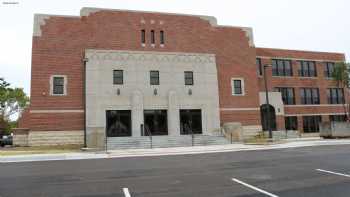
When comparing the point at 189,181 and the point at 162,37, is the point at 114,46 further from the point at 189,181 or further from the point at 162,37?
the point at 189,181

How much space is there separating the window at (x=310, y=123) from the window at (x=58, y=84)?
101 ft

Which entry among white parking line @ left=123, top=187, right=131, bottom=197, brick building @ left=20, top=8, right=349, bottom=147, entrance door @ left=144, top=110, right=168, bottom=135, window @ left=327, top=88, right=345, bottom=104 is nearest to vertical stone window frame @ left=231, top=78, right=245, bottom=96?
brick building @ left=20, top=8, right=349, bottom=147

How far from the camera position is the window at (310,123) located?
42.7 m

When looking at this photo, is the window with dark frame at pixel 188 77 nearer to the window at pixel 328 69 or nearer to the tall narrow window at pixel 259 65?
the tall narrow window at pixel 259 65

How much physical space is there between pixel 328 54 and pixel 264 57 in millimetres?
11307

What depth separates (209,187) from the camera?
927 cm

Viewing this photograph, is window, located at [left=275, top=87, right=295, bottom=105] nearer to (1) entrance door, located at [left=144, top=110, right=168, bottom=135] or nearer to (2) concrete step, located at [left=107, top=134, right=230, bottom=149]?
(2) concrete step, located at [left=107, top=134, right=230, bottom=149]

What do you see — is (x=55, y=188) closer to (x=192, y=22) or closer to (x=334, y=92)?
(x=192, y=22)

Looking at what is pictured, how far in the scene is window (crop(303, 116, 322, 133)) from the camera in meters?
42.7

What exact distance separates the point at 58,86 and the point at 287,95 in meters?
29.0

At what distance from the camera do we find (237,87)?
3556 centimetres

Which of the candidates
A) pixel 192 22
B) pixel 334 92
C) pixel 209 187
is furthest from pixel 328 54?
pixel 209 187

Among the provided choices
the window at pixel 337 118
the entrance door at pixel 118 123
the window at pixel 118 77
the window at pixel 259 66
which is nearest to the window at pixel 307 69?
the window at pixel 337 118

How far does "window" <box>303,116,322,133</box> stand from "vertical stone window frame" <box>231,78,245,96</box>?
12753 millimetres
